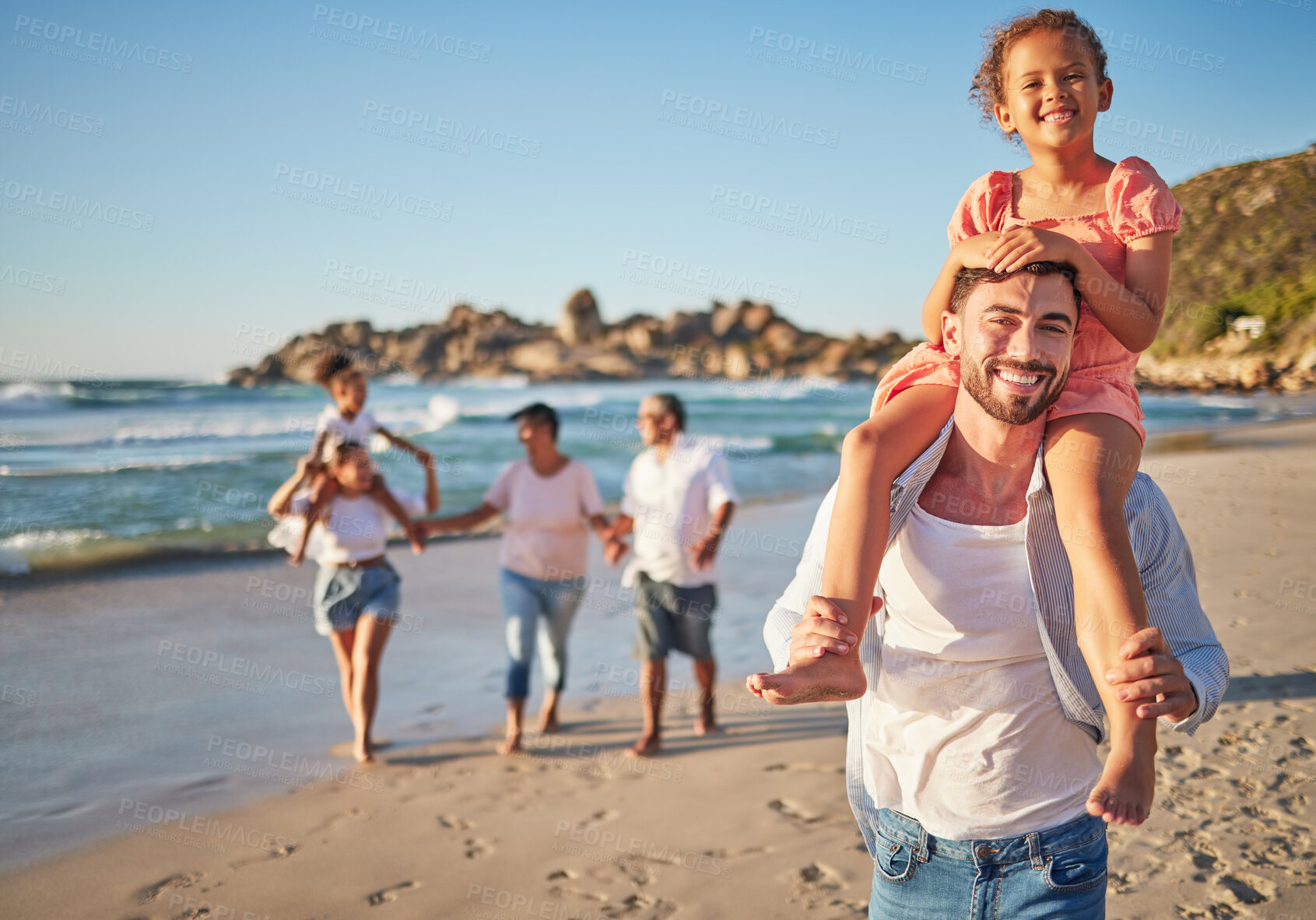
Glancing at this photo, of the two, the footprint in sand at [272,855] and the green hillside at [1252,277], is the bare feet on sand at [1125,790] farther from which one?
the green hillside at [1252,277]

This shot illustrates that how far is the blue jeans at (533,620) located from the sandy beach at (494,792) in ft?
1.51

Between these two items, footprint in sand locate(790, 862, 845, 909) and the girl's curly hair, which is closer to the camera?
the girl's curly hair

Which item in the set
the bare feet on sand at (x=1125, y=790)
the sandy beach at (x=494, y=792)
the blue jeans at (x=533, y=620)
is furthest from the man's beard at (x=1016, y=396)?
the blue jeans at (x=533, y=620)

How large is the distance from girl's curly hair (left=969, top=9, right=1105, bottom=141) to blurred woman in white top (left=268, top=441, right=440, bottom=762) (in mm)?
4332

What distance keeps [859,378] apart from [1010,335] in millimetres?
67608

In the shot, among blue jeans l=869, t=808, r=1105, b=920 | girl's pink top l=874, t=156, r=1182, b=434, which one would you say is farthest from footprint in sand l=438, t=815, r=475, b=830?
girl's pink top l=874, t=156, r=1182, b=434

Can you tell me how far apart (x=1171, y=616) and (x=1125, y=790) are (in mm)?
403

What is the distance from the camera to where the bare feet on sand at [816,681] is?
69.6 inches

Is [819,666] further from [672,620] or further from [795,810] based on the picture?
[672,620]

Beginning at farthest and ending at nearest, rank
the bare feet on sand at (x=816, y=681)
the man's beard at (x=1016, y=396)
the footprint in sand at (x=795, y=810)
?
the footprint in sand at (x=795, y=810) → the man's beard at (x=1016, y=396) → the bare feet on sand at (x=816, y=681)

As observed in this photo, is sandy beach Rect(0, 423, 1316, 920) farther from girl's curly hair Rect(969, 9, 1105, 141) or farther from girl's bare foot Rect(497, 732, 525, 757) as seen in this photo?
girl's curly hair Rect(969, 9, 1105, 141)

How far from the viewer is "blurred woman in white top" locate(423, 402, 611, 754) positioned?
19.3 feet

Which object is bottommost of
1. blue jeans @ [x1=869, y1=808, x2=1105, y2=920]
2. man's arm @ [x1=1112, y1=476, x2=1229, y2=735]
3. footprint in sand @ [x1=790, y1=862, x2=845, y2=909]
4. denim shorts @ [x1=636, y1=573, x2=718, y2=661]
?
footprint in sand @ [x1=790, y1=862, x2=845, y2=909]

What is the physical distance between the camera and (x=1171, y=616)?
1854 millimetres
